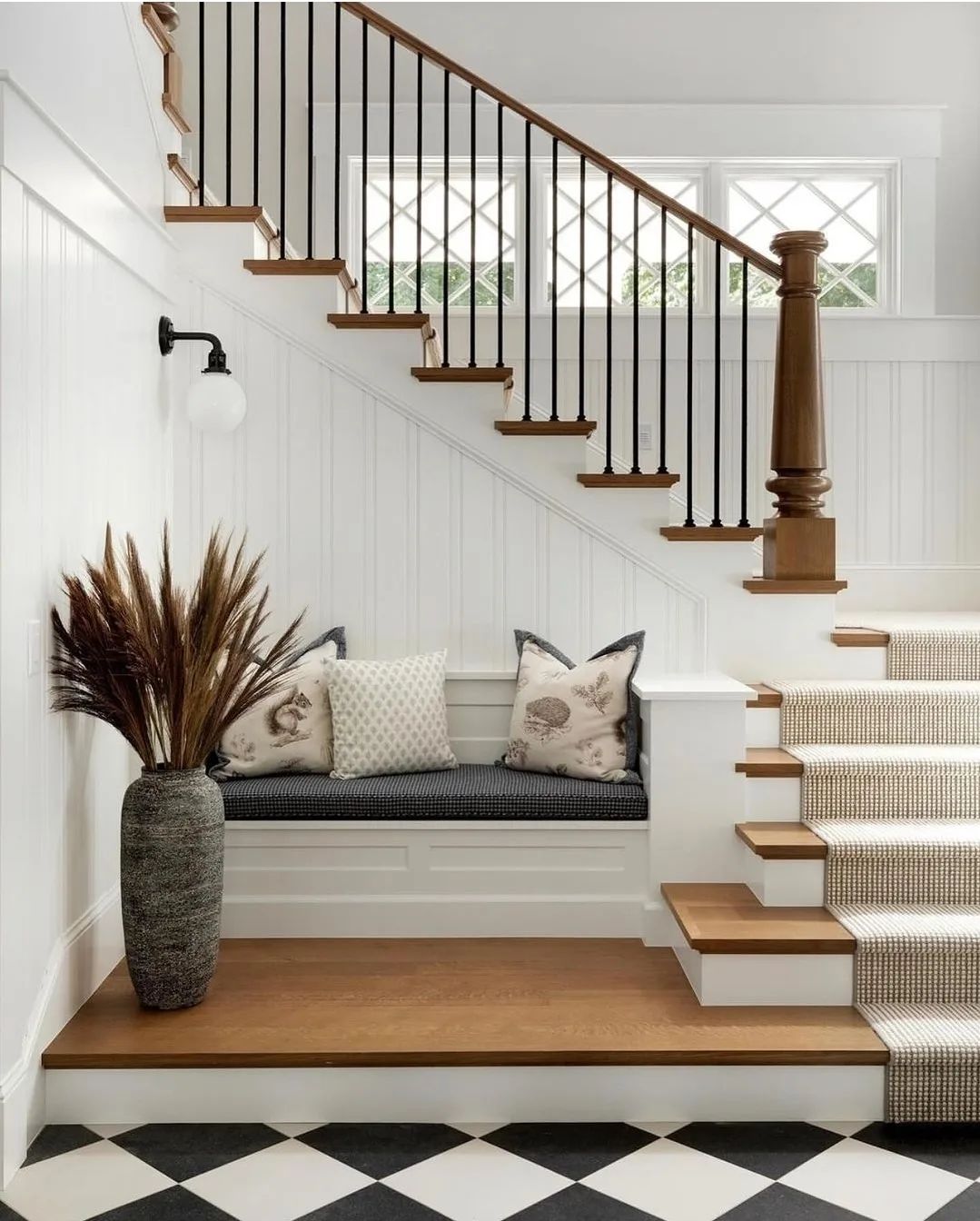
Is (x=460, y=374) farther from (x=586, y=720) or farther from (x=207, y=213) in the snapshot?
(x=586, y=720)

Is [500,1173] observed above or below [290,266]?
below

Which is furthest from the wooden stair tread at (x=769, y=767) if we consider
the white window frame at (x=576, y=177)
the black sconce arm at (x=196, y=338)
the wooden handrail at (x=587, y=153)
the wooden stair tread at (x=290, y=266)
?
the white window frame at (x=576, y=177)

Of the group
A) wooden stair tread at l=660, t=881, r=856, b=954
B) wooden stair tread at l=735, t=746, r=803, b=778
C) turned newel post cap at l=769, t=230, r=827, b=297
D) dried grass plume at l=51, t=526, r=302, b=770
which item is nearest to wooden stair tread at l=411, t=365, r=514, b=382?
turned newel post cap at l=769, t=230, r=827, b=297

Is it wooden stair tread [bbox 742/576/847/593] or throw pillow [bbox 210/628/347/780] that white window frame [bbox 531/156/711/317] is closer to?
wooden stair tread [bbox 742/576/847/593]

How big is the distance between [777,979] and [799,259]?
2322 millimetres

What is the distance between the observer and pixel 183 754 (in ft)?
9.28

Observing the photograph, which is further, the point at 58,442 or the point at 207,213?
the point at 207,213

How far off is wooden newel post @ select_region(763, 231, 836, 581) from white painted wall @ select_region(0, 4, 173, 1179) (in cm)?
209

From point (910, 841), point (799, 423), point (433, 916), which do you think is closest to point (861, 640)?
point (799, 423)

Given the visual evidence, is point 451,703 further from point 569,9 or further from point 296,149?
point 569,9

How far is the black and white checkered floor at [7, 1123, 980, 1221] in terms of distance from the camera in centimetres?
220

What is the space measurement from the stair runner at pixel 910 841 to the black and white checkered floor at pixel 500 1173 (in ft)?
0.59

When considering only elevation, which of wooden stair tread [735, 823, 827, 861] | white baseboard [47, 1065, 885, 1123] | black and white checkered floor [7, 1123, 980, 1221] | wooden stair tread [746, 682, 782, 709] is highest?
wooden stair tread [746, 682, 782, 709]

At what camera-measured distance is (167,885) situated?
2736mm
